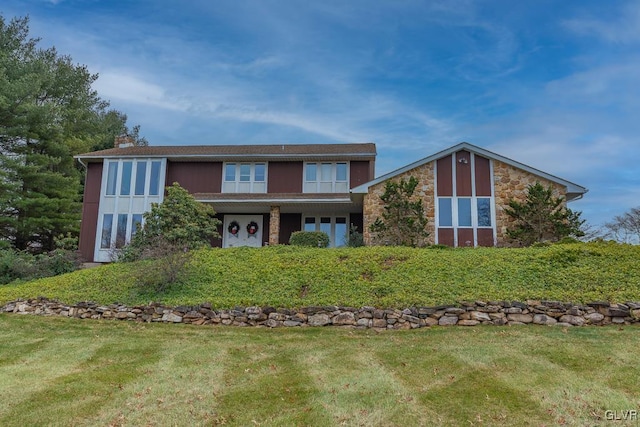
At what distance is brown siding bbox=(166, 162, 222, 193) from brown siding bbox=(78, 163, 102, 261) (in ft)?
12.2

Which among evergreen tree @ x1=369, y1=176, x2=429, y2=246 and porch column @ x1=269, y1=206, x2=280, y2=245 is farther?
porch column @ x1=269, y1=206, x2=280, y2=245

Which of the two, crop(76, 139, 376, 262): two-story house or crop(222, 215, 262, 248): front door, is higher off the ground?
crop(76, 139, 376, 262): two-story house

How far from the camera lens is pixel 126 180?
68.6 feet

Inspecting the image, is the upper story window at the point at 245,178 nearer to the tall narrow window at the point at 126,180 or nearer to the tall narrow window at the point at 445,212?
the tall narrow window at the point at 126,180

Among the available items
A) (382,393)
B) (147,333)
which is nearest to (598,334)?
(382,393)

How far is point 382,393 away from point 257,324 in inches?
198

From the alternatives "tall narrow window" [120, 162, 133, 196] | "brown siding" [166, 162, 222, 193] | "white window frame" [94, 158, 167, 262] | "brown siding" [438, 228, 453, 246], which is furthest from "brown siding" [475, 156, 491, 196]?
"tall narrow window" [120, 162, 133, 196]

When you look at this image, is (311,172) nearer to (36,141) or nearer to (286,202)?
(286,202)

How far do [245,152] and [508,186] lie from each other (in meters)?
12.5

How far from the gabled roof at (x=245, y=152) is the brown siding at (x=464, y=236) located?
5.78 meters

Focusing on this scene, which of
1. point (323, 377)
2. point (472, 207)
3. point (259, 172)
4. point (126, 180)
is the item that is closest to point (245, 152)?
point (259, 172)

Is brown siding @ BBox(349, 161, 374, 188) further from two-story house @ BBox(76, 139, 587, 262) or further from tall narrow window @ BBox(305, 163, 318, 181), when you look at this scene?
tall narrow window @ BBox(305, 163, 318, 181)

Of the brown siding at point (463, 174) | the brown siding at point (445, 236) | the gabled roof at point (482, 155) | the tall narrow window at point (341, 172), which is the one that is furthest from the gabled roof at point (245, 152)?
the brown siding at point (445, 236)

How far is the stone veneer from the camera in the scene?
A: 17.0 m
